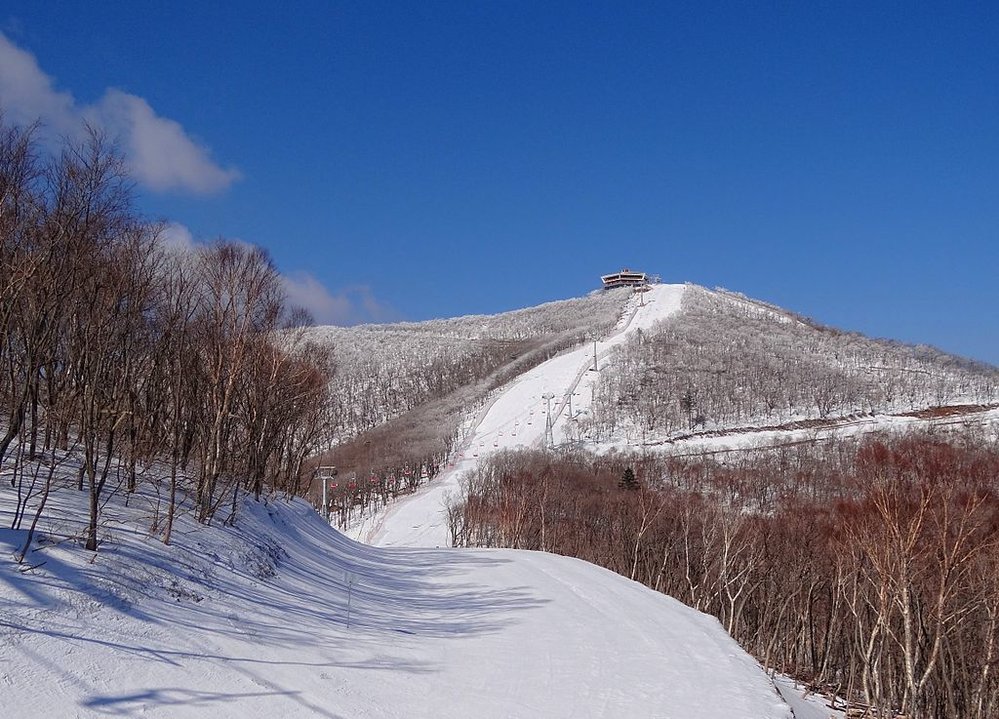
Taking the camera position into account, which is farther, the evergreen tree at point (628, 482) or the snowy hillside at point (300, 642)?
the evergreen tree at point (628, 482)

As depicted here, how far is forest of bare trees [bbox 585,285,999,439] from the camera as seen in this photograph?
275ft

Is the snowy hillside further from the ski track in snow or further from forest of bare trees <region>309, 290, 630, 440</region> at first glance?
forest of bare trees <region>309, 290, 630, 440</region>

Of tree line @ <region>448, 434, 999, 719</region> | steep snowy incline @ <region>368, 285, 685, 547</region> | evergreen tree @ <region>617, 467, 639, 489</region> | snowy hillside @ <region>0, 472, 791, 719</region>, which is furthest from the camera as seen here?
evergreen tree @ <region>617, 467, 639, 489</region>

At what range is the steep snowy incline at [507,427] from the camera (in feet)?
162

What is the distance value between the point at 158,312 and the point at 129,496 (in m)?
3.27

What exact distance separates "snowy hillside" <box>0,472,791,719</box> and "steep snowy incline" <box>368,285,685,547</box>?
33.3 meters

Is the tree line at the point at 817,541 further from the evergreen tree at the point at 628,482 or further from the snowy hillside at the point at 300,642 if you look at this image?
the snowy hillside at the point at 300,642

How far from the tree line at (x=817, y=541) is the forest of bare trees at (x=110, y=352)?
54.8 feet

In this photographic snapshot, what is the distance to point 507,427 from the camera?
263 ft

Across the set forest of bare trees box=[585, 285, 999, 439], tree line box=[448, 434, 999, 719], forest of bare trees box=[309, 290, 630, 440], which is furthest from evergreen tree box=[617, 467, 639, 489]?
forest of bare trees box=[309, 290, 630, 440]

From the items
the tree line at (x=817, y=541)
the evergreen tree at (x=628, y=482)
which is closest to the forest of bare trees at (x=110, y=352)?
the tree line at (x=817, y=541)

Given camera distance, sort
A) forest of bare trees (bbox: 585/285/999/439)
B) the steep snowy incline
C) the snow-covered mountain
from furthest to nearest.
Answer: forest of bare trees (bbox: 585/285/999/439)
the steep snowy incline
the snow-covered mountain

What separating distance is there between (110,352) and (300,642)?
6346 millimetres

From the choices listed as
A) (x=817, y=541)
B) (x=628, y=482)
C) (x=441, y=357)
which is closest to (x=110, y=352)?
(x=817, y=541)
